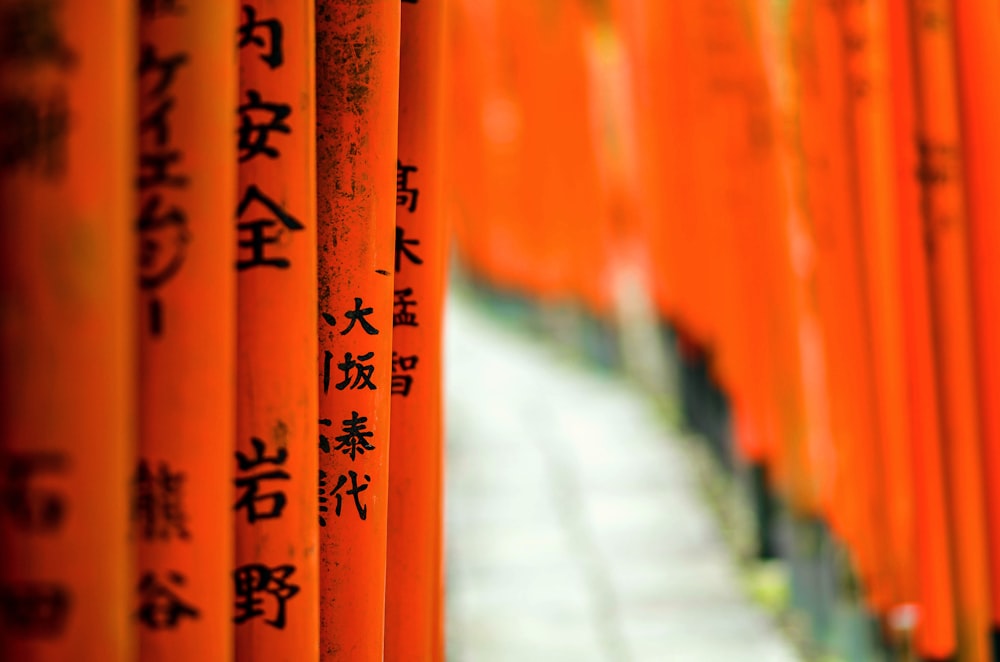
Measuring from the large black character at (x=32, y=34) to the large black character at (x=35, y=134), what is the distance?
22 millimetres

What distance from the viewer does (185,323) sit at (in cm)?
58

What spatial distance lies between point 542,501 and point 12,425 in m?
2.24

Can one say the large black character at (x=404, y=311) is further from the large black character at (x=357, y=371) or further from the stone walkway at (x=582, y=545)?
the stone walkway at (x=582, y=545)

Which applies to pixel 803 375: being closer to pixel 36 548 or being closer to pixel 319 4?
pixel 319 4

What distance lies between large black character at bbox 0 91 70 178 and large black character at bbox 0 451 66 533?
6.4 inches

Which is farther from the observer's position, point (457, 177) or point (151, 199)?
point (457, 177)

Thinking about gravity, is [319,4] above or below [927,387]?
above

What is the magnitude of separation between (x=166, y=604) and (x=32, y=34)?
14.4 inches

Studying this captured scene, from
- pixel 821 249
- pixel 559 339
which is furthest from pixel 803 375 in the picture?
pixel 559 339

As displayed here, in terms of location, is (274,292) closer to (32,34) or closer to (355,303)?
(355,303)

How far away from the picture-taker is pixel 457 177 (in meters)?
5.93

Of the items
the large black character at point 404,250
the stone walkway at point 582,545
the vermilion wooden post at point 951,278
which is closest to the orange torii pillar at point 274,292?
the large black character at point 404,250

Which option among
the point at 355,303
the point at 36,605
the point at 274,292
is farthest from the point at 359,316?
the point at 36,605

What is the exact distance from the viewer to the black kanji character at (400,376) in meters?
0.90
